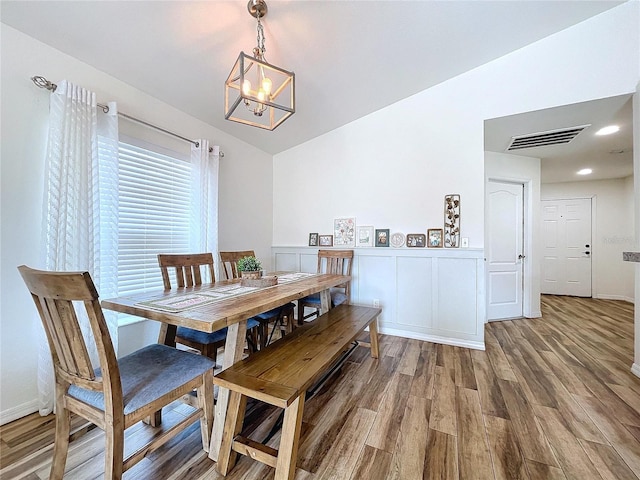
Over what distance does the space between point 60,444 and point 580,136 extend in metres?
5.05

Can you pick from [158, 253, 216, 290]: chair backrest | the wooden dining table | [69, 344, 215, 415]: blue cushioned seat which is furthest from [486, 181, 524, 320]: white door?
[69, 344, 215, 415]: blue cushioned seat

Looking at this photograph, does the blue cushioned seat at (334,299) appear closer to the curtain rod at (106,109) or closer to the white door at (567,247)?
the curtain rod at (106,109)

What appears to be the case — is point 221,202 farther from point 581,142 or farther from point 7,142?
point 581,142

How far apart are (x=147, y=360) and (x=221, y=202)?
2.06 meters

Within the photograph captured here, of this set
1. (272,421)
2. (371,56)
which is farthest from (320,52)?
(272,421)

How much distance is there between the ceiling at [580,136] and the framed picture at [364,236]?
1.72 meters

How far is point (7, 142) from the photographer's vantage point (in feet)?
5.15

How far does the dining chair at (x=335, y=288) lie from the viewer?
2.79 m

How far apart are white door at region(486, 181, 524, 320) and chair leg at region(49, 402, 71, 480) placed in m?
4.33

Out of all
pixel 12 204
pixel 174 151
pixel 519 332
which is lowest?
pixel 519 332

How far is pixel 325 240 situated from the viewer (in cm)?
362

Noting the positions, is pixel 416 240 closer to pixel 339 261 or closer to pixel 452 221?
pixel 452 221

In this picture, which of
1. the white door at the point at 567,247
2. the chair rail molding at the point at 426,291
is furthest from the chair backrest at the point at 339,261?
the white door at the point at 567,247

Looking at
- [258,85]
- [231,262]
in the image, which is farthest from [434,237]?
[258,85]
